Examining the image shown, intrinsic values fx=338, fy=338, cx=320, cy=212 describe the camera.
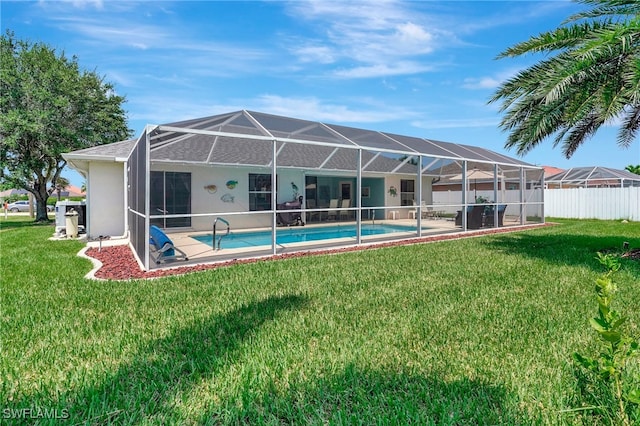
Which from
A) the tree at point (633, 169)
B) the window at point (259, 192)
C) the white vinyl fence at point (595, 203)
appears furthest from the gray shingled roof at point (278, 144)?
the tree at point (633, 169)

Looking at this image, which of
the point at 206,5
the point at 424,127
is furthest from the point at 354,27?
the point at 424,127

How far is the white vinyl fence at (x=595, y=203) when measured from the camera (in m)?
18.0

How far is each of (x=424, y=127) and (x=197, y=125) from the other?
50.3 feet

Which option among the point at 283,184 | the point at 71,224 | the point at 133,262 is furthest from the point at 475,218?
the point at 71,224

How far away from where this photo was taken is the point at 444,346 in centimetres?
325

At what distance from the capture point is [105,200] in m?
12.0

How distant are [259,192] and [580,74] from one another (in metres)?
12.6

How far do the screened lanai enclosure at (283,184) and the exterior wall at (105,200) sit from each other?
1.18 metres

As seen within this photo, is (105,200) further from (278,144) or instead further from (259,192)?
(278,144)

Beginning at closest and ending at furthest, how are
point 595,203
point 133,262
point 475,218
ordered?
1. point 133,262
2. point 475,218
3. point 595,203

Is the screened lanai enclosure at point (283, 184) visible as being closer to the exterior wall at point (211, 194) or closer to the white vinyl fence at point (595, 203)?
the exterior wall at point (211, 194)

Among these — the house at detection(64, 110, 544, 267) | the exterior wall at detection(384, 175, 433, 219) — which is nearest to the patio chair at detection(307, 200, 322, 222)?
the house at detection(64, 110, 544, 267)

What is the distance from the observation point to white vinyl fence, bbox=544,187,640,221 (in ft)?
58.9

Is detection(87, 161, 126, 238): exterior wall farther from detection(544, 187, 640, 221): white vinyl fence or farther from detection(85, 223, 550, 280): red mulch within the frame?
detection(544, 187, 640, 221): white vinyl fence
